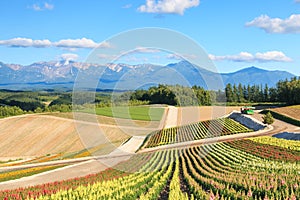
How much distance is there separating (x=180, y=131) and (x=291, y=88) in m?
61.2

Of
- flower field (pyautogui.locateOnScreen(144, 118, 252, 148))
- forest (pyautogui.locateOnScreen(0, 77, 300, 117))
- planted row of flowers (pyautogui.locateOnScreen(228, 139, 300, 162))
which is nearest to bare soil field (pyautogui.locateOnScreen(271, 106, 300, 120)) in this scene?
flower field (pyautogui.locateOnScreen(144, 118, 252, 148))

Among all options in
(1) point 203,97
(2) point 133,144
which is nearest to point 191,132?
(2) point 133,144

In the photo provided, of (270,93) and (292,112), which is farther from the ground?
(270,93)

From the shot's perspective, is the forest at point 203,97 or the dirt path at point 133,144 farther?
the forest at point 203,97

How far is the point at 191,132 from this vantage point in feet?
210

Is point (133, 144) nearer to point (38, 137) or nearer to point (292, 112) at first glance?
point (38, 137)

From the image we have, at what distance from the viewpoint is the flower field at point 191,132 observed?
57.5 m

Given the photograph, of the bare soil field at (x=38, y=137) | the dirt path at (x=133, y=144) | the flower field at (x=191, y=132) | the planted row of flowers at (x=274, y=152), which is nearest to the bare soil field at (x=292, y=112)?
the flower field at (x=191, y=132)

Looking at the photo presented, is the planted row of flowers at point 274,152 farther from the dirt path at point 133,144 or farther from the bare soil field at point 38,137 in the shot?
the bare soil field at point 38,137

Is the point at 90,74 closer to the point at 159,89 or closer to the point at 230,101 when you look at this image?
the point at 159,89

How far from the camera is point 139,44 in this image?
20.0 metres

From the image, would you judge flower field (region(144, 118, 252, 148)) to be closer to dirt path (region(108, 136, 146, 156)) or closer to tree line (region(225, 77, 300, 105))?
dirt path (region(108, 136, 146, 156))

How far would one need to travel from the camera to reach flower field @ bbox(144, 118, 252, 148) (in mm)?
57466

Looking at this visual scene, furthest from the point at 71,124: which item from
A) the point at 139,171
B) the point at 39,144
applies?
the point at 139,171
